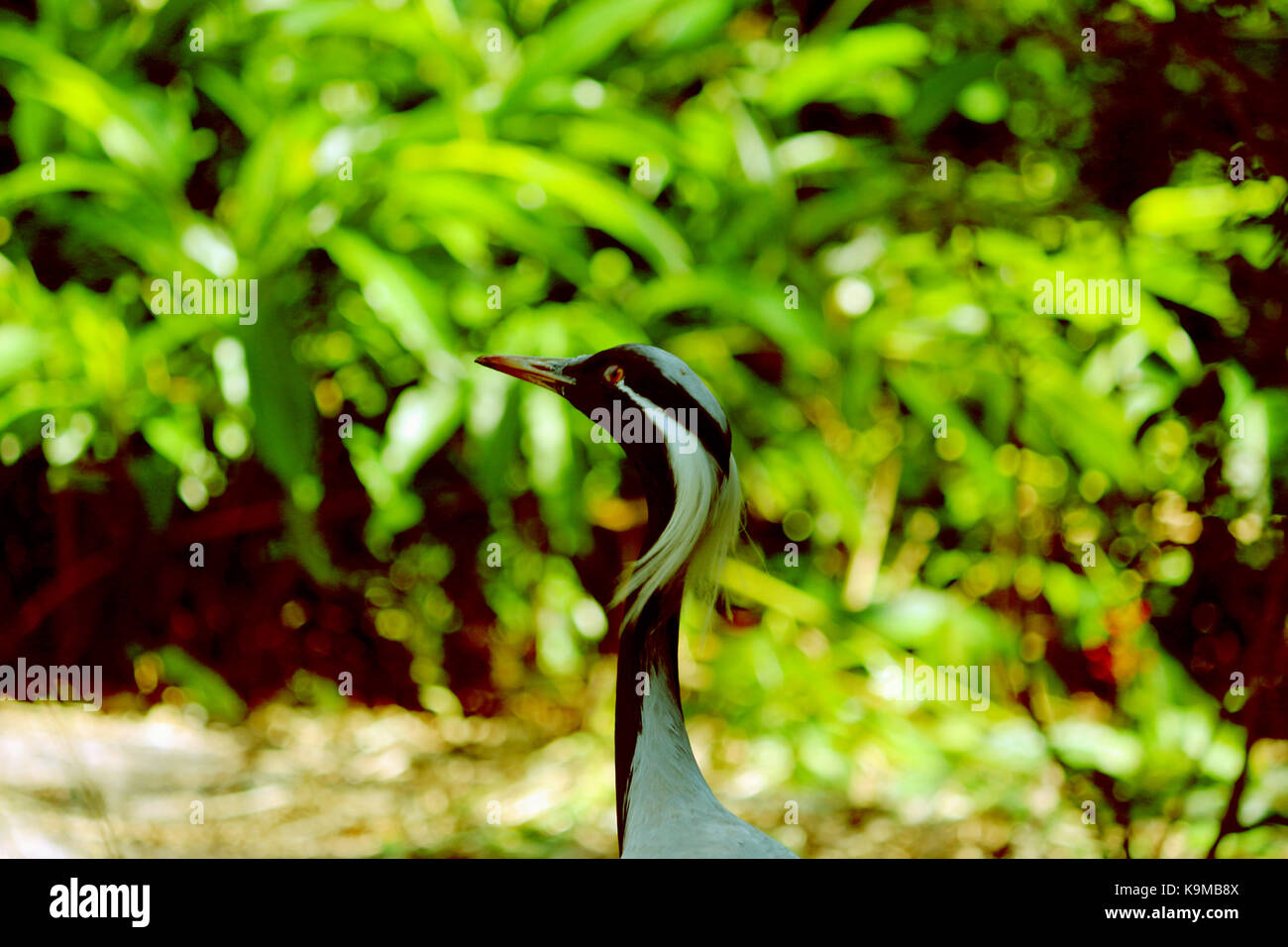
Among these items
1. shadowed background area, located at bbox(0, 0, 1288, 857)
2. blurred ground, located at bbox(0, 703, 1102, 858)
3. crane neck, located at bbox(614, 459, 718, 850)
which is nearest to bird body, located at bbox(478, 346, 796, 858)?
crane neck, located at bbox(614, 459, 718, 850)

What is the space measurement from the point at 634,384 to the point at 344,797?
4.09 feet

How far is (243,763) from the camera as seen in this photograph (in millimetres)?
1972

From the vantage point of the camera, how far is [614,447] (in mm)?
1799

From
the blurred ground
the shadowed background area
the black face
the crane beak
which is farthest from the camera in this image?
the blurred ground

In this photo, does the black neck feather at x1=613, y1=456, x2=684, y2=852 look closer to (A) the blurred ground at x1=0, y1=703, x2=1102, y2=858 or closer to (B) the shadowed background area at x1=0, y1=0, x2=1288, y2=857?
(B) the shadowed background area at x1=0, y1=0, x2=1288, y2=857

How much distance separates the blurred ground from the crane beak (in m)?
0.95

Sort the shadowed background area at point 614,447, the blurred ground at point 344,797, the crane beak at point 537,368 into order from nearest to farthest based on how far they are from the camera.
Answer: the crane beak at point 537,368 → the shadowed background area at point 614,447 → the blurred ground at point 344,797

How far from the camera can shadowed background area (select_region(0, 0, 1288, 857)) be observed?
5.28ft

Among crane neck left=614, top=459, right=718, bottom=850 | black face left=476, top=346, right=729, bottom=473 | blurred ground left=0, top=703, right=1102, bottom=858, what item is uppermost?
black face left=476, top=346, right=729, bottom=473

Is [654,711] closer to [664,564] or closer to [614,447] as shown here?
[664,564]

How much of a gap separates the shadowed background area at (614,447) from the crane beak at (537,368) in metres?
0.43

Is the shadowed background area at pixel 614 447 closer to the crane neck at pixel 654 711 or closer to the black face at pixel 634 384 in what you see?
the black face at pixel 634 384

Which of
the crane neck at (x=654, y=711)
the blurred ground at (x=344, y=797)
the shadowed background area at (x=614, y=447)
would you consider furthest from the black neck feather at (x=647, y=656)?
the blurred ground at (x=344, y=797)

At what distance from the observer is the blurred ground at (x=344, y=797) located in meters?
1.75
